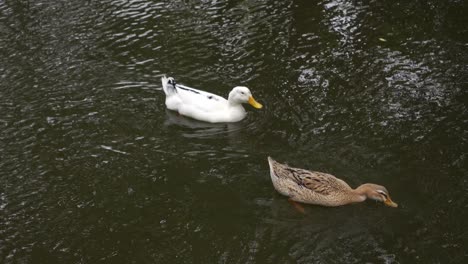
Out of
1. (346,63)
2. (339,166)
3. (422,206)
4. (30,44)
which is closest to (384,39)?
(346,63)

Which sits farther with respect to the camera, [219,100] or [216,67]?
[216,67]

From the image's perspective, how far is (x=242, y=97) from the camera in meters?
10.5

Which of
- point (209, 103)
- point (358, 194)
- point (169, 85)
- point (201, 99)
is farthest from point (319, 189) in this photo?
point (169, 85)

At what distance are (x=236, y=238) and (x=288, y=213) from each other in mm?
896

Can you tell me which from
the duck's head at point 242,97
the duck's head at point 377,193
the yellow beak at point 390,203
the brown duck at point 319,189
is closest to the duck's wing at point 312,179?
the brown duck at point 319,189

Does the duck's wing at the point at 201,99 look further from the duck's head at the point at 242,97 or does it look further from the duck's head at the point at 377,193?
the duck's head at the point at 377,193

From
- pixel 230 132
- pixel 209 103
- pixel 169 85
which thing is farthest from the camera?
pixel 169 85

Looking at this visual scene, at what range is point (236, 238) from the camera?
7.63m

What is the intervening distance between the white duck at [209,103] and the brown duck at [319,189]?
7.87 ft

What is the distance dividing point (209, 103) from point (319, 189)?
3296mm

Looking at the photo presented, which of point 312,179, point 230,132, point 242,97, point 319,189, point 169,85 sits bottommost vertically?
point 319,189

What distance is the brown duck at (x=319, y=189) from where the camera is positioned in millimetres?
8000

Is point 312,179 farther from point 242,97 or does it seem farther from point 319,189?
point 242,97

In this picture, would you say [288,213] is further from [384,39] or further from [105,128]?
[384,39]
